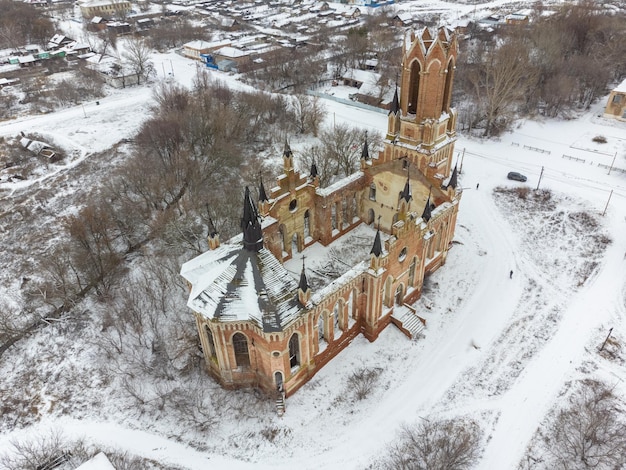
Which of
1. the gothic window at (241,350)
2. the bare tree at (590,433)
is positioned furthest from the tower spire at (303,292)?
the bare tree at (590,433)

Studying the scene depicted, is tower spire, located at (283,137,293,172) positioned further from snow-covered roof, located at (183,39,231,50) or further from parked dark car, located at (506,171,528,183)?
snow-covered roof, located at (183,39,231,50)

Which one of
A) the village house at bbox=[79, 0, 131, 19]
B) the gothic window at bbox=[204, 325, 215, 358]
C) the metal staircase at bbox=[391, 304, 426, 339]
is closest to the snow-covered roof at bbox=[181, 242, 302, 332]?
the gothic window at bbox=[204, 325, 215, 358]

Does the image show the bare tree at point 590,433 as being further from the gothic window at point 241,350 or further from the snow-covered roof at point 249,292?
the gothic window at point 241,350

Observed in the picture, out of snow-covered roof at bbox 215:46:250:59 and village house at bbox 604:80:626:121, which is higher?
snow-covered roof at bbox 215:46:250:59

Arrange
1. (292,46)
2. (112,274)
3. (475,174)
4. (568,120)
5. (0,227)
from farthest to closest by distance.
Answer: (292,46), (568,120), (475,174), (0,227), (112,274)

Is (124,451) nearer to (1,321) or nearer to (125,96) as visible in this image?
(1,321)

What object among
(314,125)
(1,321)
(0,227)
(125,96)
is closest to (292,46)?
(125,96)
